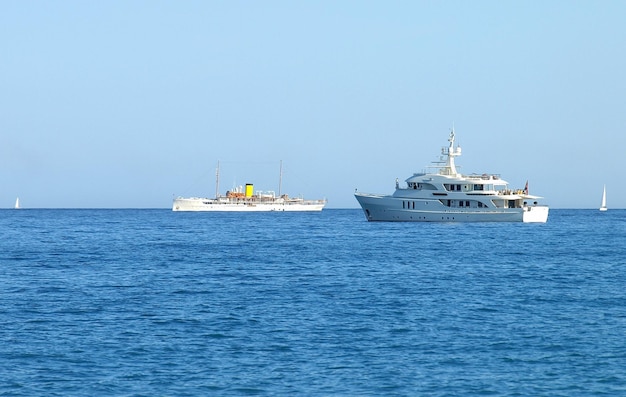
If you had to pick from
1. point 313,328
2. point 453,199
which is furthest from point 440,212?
point 313,328

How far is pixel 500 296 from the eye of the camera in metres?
34.3

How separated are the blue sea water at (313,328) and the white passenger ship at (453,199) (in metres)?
54.8

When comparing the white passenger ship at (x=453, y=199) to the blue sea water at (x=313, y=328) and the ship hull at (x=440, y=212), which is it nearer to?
the ship hull at (x=440, y=212)

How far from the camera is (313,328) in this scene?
→ 85.8 feet

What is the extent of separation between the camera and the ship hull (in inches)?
4215

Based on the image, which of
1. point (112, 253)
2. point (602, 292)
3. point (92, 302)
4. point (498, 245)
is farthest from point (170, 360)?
point (498, 245)

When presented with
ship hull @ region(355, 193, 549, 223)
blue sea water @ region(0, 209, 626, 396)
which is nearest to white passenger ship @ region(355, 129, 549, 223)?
ship hull @ region(355, 193, 549, 223)

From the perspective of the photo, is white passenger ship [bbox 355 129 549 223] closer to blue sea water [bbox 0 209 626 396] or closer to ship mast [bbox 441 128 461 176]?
ship mast [bbox 441 128 461 176]

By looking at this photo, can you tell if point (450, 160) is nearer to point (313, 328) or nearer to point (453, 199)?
point (453, 199)

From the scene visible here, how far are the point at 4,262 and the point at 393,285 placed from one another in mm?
26191

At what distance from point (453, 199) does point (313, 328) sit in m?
82.2

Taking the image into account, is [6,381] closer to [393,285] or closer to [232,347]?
[232,347]

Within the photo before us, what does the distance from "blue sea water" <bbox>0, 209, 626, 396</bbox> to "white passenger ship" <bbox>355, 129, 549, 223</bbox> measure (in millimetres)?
54789

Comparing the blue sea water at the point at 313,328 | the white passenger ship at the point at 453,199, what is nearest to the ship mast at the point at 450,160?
the white passenger ship at the point at 453,199
